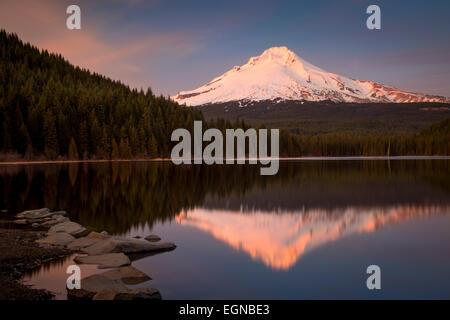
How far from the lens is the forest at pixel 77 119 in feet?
302

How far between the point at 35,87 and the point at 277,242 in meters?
112

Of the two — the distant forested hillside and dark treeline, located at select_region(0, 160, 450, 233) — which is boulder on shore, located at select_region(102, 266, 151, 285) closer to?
dark treeline, located at select_region(0, 160, 450, 233)

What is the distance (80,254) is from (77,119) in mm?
93851

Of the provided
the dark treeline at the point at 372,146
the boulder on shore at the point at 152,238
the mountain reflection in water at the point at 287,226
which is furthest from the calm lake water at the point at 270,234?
the dark treeline at the point at 372,146

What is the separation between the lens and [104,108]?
4481 inches

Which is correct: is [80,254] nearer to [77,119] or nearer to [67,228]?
[67,228]

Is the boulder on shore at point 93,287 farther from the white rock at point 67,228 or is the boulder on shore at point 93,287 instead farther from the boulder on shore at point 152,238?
the white rock at point 67,228

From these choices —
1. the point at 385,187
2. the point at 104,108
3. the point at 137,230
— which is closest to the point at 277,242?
the point at 137,230

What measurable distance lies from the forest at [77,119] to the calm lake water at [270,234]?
5895 cm

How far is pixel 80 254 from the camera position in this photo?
1486 centimetres

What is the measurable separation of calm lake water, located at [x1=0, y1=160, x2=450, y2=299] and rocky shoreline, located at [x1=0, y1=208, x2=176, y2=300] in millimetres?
513

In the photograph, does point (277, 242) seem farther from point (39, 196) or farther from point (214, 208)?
point (39, 196)

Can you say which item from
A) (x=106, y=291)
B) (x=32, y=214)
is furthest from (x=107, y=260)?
(x=32, y=214)

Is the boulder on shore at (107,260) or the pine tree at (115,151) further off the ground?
the pine tree at (115,151)
